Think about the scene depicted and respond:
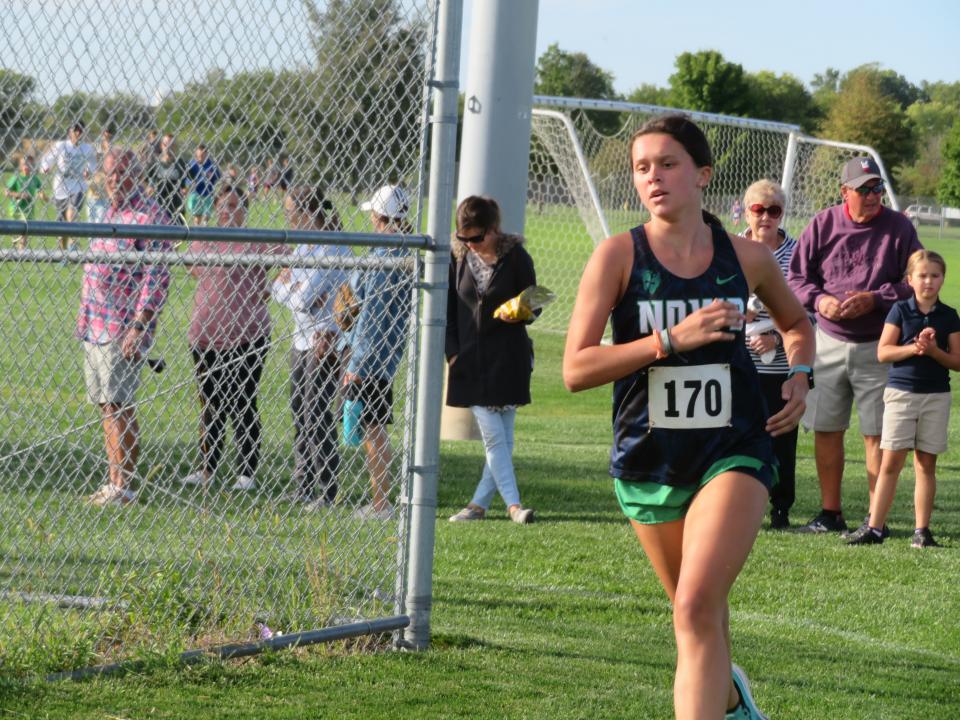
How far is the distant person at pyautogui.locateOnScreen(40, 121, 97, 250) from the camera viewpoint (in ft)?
15.9

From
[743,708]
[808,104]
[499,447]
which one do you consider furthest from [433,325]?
[808,104]

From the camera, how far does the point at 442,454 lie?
11594 millimetres

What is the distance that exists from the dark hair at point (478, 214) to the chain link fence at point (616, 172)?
1005 centimetres

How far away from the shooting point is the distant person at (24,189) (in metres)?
4.81

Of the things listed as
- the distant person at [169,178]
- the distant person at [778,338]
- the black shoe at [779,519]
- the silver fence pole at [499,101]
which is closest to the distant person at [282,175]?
the distant person at [169,178]

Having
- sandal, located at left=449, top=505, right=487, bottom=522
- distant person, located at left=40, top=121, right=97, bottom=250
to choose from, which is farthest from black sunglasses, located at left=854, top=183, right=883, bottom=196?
distant person, located at left=40, top=121, right=97, bottom=250

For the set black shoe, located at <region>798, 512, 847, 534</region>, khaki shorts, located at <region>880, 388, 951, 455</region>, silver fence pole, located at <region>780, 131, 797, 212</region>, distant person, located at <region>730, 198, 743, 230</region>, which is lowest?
black shoe, located at <region>798, 512, 847, 534</region>

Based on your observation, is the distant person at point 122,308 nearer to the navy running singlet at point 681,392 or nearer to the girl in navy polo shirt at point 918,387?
the navy running singlet at point 681,392

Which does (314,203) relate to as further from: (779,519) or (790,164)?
(790,164)

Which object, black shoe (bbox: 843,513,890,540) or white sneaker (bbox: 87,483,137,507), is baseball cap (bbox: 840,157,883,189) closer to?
black shoe (bbox: 843,513,890,540)

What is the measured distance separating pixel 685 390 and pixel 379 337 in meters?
3.15

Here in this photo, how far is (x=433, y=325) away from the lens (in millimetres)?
5699

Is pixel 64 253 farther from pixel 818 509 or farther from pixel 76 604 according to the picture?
pixel 818 509

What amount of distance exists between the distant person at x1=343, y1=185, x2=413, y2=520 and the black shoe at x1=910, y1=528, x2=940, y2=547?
133 inches
